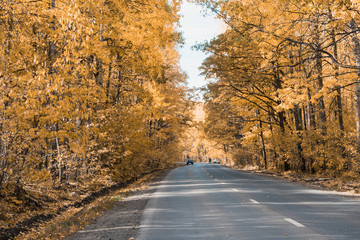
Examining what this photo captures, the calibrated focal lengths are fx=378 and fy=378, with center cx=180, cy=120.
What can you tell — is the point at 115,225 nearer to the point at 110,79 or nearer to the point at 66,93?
the point at 66,93

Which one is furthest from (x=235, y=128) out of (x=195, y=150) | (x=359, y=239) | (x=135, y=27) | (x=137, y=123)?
(x=195, y=150)

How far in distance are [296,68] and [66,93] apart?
19636 millimetres

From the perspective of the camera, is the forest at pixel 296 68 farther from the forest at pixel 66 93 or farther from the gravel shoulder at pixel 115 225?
the gravel shoulder at pixel 115 225

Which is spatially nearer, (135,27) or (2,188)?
(2,188)

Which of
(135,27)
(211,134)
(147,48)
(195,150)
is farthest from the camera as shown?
(195,150)

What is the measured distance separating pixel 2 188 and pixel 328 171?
18.6m

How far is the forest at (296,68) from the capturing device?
14164 millimetres

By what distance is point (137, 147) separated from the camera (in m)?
21.2

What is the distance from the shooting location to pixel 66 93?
1060cm

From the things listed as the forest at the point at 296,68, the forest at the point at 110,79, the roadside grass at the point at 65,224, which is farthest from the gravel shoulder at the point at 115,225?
the forest at the point at 296,68

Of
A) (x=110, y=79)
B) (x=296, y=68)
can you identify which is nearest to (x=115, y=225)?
(x=110, y=79)

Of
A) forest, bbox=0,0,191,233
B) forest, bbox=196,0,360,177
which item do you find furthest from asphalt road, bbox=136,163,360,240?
forest, bbox=196,0,360,177

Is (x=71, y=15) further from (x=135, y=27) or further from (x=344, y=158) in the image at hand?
(x=344, y=158)

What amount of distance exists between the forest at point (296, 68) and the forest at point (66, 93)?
3898 millimetres
